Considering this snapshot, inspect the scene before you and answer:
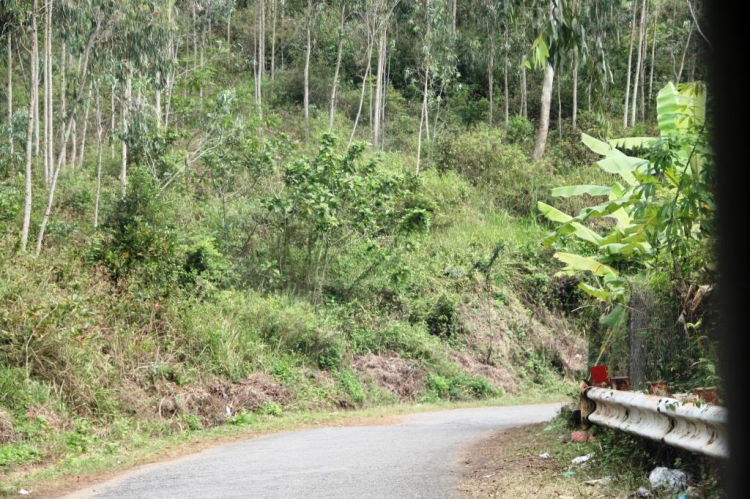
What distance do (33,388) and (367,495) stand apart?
646 centimetres

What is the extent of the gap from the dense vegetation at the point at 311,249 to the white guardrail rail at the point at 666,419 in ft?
2.00

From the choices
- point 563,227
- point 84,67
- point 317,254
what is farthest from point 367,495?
point 84,67

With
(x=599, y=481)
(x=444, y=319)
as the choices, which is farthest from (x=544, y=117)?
(x=599, y=481)

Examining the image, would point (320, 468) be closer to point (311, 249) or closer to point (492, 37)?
point (311, 249)

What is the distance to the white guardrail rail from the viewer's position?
549cm

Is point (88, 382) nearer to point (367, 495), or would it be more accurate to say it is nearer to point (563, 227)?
point (367, 495)

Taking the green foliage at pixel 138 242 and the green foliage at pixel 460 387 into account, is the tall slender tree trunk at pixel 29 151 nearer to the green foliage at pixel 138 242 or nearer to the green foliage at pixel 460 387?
the green foliage at pixel 138 242

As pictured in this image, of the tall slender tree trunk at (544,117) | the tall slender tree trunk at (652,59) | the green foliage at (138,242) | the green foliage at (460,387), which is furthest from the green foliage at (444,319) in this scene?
the tall slender tree trunk at (652,59)

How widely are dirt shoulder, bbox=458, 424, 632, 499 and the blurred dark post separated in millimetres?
2054

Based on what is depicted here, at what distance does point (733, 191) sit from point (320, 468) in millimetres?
5283

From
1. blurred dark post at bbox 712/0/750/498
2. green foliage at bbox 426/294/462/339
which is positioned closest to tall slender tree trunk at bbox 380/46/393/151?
green foliage at bbox 426/294/462/339

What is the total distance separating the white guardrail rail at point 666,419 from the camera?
5.49 metres

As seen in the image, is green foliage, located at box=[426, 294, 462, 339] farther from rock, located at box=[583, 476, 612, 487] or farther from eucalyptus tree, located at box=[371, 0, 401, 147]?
eucalyptus tree, located at box=[371, 0, 401, 147]

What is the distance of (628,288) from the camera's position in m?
8.98
